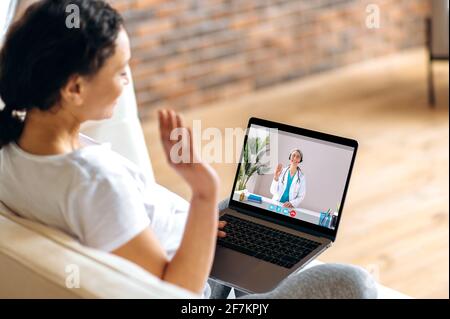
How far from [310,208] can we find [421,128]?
232cm

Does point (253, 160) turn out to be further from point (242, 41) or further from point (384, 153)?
point (242, 41)

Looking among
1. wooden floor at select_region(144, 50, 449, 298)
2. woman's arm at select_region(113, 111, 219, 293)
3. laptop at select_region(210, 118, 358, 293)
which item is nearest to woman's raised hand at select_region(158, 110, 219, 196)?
woman's arm at select_region(113, 111, 219, 293)

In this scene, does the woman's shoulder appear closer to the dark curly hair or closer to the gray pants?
the dark curly hair

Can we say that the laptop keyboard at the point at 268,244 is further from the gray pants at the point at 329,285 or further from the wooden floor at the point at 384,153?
the wooden floor at the point at 384,153

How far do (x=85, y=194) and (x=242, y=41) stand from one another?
3065 millimetres

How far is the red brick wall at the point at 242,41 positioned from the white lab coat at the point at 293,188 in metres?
2.27

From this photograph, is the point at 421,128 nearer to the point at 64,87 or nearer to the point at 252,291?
the point at 252,291

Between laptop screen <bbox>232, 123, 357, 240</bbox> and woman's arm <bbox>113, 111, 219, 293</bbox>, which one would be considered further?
laptop screen <bbox>232, 123, 357, 240</bbox>

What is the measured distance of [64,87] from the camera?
4.39 feet

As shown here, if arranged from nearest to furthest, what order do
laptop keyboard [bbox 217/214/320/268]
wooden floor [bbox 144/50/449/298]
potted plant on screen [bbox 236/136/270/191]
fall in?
laptop keyboard [bbox 217/214/320/268], potted plant on screen [bbox 236/136/270/191], wooden floor [bbox 144/50/449/298]

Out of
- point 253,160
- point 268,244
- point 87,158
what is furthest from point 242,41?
point 87,158

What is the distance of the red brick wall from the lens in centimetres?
398

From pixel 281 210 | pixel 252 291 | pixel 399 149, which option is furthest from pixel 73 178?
pixel 399 149

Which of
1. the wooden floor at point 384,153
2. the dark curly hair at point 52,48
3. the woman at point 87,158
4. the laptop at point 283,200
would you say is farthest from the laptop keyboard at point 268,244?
the wooden floor at point 384,153
